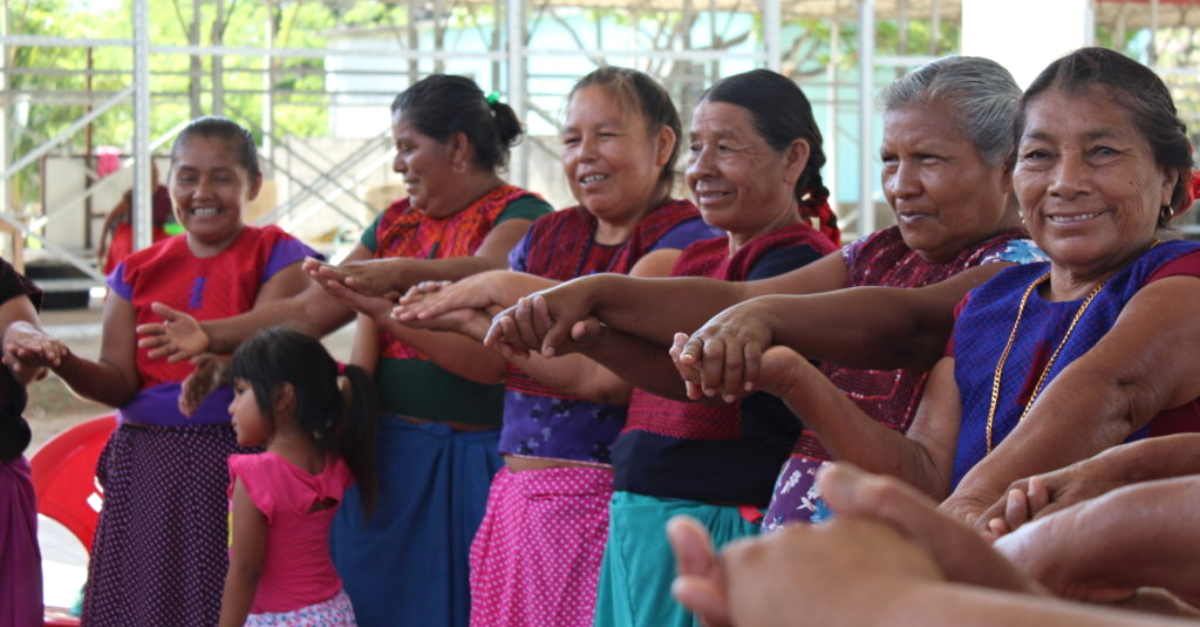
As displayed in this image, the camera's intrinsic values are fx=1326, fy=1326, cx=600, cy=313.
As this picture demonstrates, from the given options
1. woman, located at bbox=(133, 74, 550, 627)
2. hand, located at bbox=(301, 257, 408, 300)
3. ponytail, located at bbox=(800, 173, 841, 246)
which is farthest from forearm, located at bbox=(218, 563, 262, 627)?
ponytail, located at bbox=(800, 173, 841, 246)

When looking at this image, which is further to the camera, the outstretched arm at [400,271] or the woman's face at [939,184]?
the outstretched arm at [400,271]

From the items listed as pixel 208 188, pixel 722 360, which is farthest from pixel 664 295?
pixel 208 188

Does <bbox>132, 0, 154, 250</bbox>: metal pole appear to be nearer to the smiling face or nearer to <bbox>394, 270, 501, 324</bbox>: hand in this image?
the smiling face

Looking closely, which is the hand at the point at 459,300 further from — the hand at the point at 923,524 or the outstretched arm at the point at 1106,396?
the hand at the point at 923,524

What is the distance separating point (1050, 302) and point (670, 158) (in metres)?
1.35

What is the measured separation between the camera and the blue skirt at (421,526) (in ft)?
11.2

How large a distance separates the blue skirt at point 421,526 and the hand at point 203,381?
0.43m

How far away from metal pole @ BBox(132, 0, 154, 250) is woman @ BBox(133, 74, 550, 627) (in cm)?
487

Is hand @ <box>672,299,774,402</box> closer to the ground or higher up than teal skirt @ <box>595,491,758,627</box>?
higher up

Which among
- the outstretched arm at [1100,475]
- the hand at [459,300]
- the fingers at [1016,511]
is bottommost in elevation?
the fingers at [1016,511]

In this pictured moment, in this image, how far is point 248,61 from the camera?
24.4m

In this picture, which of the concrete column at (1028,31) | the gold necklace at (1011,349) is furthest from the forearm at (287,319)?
the concrete column at (1028,31)

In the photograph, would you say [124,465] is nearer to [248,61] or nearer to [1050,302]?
[1050,302]

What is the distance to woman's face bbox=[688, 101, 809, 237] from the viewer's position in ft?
8.34
